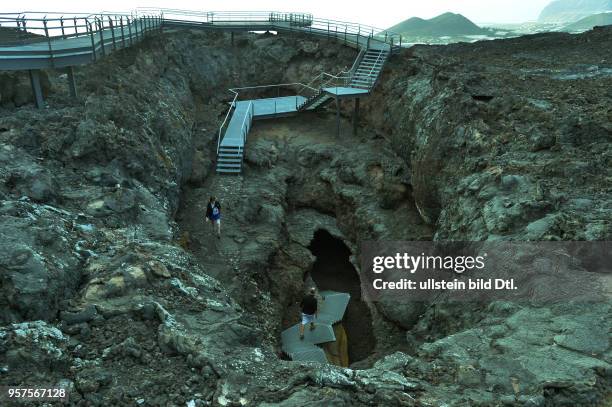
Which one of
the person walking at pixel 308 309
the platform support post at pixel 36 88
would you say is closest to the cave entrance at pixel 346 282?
the person walking at pixel 308 309

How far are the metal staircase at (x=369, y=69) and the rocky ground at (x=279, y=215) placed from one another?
0.80 meters

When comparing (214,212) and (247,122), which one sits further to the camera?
(247,122)

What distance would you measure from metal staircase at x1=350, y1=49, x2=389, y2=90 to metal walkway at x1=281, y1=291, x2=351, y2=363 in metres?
11.7

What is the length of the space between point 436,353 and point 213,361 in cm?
351

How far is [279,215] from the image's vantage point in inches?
714

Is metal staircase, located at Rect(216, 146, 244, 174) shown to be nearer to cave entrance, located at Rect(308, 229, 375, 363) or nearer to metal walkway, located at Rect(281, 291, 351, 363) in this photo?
cave entrance, located at Rect(308, 229, 375, 363)

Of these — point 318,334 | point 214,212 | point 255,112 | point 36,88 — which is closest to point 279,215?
point 214,212

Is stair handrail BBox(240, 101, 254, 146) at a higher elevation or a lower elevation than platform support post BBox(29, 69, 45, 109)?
lower

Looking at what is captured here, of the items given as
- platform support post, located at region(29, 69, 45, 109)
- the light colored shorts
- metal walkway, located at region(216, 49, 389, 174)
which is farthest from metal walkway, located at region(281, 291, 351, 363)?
platform support post, located at region(29, 69, 45, 109)

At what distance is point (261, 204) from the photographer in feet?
59.2

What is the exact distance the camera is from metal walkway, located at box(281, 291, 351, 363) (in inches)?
480

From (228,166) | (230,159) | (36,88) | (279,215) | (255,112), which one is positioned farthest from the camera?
(255,112)

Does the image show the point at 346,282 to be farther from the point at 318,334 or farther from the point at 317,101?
the point at 317,101

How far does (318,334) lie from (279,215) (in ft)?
20.3
